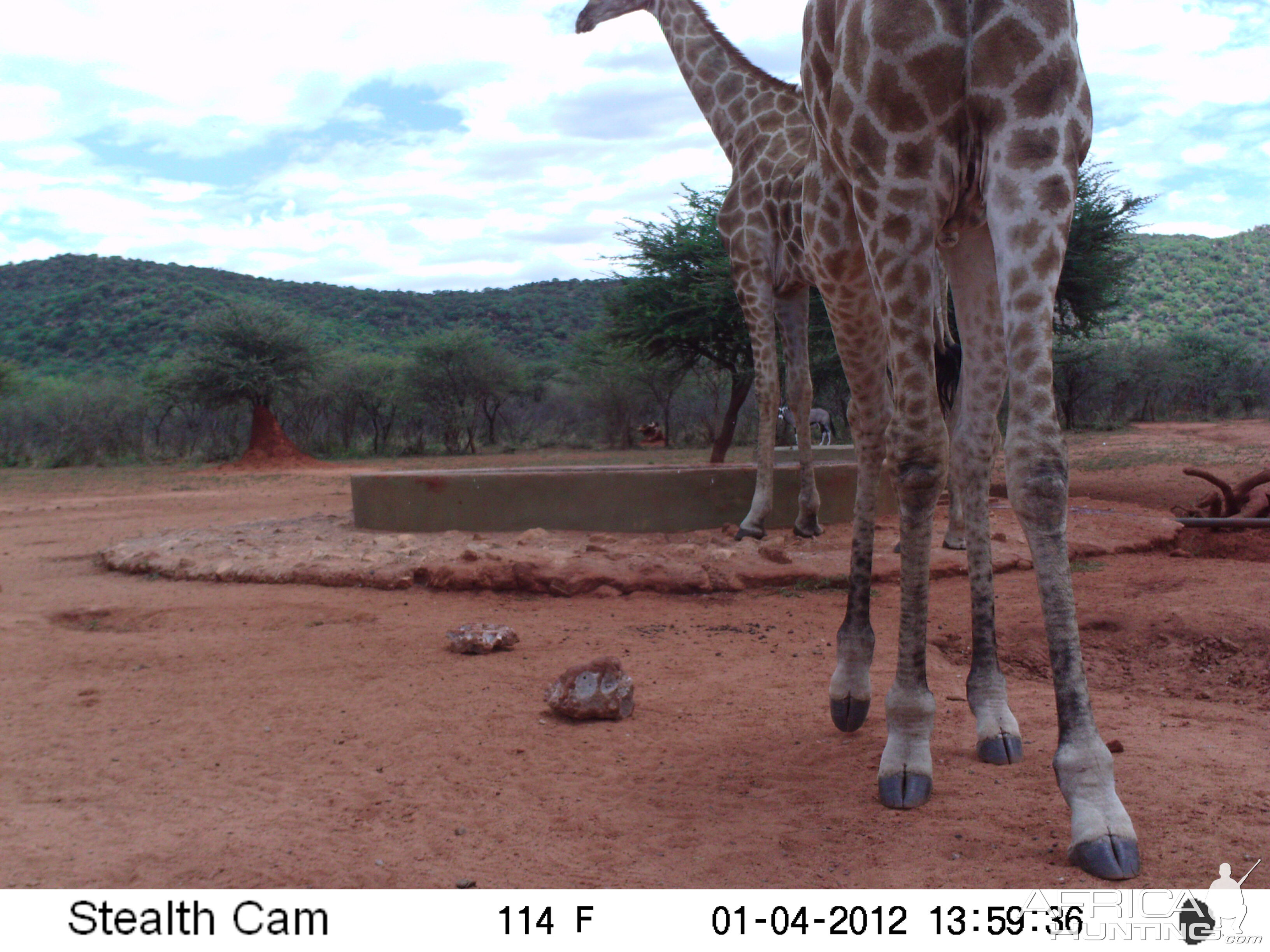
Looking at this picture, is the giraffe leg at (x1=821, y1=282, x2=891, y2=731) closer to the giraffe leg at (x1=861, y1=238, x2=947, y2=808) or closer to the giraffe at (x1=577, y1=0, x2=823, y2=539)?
the giraffe leg at (x1=861, y1=238, x2=947, y2=808)

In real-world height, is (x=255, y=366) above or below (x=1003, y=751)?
above

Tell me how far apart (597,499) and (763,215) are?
7.71 feet

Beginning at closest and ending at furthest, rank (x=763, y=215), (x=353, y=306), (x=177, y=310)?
1. (x=763, y=215)
2. (x=177, y=310)
3. (x=353, y=306)

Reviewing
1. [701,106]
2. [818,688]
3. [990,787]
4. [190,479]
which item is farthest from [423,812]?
[190,479]

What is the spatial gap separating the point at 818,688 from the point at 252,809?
210cm

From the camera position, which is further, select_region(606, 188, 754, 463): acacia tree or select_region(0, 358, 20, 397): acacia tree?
select_region(0, 358, 20, 397): acacia tree

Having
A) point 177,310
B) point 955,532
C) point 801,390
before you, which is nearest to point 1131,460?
point 955,532

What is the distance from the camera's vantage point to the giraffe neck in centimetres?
655

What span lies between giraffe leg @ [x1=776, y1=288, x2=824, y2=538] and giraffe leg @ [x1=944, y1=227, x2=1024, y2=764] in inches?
125

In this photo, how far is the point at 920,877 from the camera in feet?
6.19

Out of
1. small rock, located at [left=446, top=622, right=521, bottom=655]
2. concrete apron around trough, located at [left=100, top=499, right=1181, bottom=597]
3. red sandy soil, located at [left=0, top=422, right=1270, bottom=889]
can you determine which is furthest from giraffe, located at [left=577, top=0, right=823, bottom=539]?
small rock, located at [left=446, top=622, right=521, bottom=655]

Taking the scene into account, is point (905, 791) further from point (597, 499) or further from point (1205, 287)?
point (1205, 287)

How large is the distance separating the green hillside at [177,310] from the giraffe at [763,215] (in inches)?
1409

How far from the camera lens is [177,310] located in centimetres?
4125
